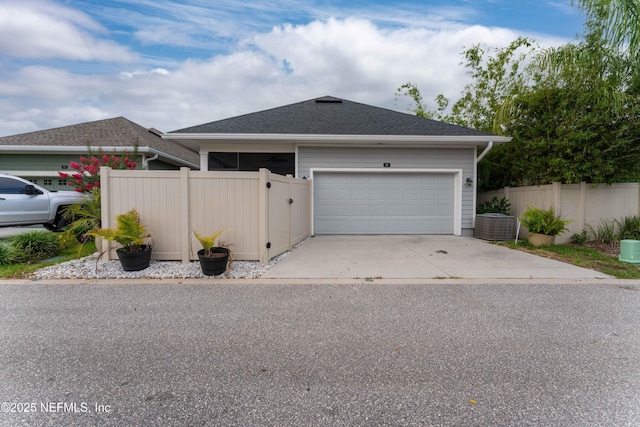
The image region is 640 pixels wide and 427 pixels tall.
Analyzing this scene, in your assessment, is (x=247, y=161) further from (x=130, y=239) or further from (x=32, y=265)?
(x=32, y=265)

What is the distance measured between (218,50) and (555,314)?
1182 centimetres

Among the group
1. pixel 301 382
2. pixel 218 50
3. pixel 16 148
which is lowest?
pixel 301 382

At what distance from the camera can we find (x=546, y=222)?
300 inches

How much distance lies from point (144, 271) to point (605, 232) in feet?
36.5

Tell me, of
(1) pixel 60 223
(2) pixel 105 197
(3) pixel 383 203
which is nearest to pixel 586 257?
(3) pixel 383 203

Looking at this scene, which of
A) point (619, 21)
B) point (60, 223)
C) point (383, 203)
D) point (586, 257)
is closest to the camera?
point (586, 257)

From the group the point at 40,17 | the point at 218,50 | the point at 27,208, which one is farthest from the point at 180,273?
the point at 218,50

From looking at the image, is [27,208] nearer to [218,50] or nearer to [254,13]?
[218,50]

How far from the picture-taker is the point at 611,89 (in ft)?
23.9

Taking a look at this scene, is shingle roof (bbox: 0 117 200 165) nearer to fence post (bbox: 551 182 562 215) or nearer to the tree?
the tree

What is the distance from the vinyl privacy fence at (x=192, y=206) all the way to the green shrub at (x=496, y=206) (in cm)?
778

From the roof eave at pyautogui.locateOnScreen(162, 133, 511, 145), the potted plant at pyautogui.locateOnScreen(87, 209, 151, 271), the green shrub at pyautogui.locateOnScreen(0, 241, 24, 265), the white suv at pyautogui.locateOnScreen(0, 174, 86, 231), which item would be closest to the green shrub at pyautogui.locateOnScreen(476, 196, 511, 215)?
the roof eave at pyautogui.locateOnScreen(162, 133, 511, 145)

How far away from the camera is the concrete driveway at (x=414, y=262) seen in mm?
5238

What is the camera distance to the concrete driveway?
5.24 metres
